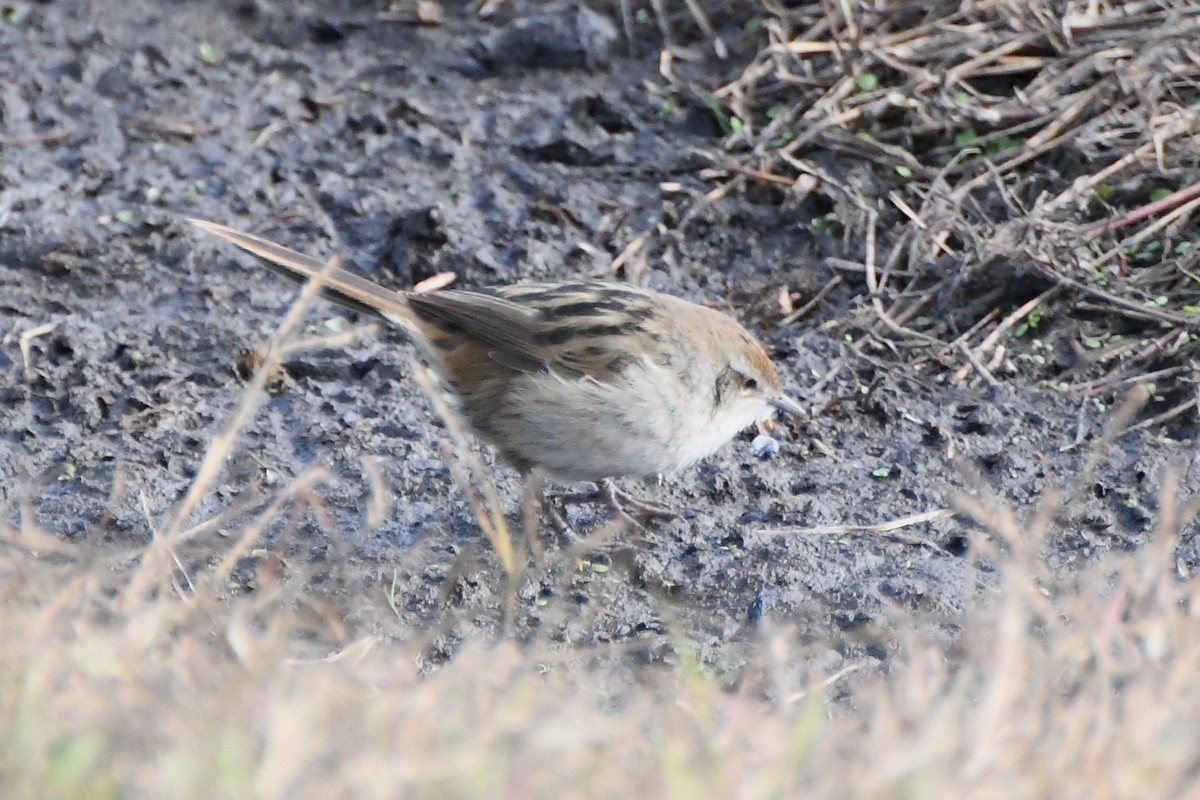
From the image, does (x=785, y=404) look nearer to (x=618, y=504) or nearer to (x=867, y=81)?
(x=618, y=504)

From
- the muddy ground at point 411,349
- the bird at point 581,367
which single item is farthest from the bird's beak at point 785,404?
the muddy ground at point 411,349

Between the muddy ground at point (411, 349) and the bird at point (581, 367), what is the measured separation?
0.44m

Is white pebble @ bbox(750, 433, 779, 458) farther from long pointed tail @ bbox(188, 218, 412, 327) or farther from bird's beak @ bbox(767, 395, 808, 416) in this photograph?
long pointed tail @ bbox(188, 218, 412, 327)

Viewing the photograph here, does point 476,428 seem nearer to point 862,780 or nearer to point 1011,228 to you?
point 1011,228

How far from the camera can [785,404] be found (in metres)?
6.54

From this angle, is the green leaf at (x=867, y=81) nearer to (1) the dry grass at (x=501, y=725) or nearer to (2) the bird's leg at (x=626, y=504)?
(2) the bird's leg at (x=626, y=504)

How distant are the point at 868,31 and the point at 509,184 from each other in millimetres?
2203

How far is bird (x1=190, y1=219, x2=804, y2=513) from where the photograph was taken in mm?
6137

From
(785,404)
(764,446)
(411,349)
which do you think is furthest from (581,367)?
(411,349)

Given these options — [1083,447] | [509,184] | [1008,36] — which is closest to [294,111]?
[509,184]

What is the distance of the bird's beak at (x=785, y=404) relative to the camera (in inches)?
256

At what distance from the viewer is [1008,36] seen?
8.66 metres

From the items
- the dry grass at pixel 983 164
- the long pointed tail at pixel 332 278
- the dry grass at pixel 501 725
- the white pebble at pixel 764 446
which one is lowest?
the white pebble at pixel 764 446

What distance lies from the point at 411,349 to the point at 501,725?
14.0 feet
